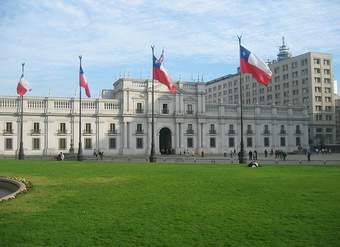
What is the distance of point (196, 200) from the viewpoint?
14164mm

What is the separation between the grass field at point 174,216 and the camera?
912cm

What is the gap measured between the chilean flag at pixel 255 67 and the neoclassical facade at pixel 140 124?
4060 centimetres

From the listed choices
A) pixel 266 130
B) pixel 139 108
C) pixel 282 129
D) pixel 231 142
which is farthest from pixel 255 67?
pixel 282 129

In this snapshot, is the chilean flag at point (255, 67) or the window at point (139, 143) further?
the window at point (139, 143)

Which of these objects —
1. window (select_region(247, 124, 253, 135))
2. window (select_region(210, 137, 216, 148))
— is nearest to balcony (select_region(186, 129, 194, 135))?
window (select_region(210, 137, 216, 148))

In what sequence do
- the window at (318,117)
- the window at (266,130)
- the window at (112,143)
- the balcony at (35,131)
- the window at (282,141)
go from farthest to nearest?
the window at (318,117), the window at (282,141), the window at (266,130), the window at (112,143), the balcony at (35,131)

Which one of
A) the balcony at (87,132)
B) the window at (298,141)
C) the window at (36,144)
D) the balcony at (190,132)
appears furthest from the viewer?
the window at (298,141)

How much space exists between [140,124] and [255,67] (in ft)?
142

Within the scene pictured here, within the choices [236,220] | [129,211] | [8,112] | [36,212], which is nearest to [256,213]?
[236,220]

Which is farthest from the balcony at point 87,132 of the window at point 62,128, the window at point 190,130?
the window at point 190,130

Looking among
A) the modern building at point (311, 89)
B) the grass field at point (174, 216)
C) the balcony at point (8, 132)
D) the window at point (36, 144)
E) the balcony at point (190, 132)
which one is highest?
the modern building at point (311, 89)

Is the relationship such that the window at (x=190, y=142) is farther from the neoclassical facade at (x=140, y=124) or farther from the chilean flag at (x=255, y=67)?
the chilean flag at (x=255, y=67)

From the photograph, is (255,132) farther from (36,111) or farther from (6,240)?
(6,240)

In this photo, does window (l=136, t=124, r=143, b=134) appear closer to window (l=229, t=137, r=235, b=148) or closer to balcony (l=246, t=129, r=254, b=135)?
window (l=229, t=137, r=235, b=148)
